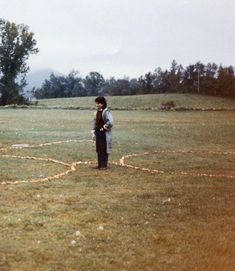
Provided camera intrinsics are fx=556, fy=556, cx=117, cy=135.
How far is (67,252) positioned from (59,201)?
364cm

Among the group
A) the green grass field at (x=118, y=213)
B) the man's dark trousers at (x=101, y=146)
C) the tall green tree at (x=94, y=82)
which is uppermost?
the tall green tree at (x=94, y=82)

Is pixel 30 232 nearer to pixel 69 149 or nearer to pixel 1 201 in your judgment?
pixel 1 201

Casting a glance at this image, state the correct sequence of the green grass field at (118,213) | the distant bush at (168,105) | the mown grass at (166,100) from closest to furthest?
1. the green grass field at (118,213)
2. the distant bush at (168,105)
3. the mown grass at (166,100)

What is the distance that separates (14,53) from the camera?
9388cm

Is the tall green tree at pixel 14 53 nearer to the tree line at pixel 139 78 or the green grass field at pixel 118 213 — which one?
the tree line at pixel 139 78

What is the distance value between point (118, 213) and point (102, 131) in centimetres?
611

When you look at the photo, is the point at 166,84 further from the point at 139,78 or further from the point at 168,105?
the point at 168,105

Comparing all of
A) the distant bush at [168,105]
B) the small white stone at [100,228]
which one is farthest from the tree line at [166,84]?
the small white stone at [100,228]

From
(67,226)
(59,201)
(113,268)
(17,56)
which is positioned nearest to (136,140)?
(59,201)

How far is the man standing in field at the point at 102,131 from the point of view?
16.7 m

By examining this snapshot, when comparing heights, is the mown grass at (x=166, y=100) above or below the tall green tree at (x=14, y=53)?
below

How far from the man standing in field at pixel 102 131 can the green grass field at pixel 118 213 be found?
539mm

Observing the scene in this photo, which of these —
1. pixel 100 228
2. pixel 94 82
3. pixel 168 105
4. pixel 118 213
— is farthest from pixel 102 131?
pixel 94 82

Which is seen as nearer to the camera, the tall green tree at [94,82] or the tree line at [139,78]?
the tree line at [139,78]
